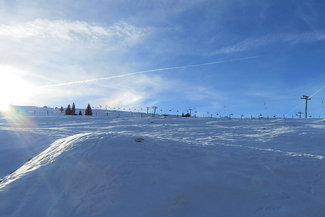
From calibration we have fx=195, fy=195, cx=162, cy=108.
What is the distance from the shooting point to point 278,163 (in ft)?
20.2

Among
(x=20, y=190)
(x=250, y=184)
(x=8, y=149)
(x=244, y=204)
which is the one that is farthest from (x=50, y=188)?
(x=8, y=149)

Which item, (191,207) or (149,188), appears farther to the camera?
(149,188)

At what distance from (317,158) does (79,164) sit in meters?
7.85

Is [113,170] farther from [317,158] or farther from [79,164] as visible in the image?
[317,158]

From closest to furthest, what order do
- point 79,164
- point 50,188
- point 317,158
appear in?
1. point 50,188
2. point 79,164
3. point 317,158

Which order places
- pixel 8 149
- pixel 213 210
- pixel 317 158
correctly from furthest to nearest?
pixel 8 149
pixel 317 158
pixel 213 210

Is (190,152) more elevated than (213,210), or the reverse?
(190,152)

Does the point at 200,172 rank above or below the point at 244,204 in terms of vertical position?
→ above

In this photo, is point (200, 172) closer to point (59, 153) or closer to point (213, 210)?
point (213, 210)

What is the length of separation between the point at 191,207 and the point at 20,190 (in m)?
4.48

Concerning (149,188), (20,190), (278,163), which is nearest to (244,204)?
(149,188)

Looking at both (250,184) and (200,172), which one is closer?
(250,184)

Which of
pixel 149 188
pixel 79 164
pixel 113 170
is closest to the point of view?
pixel 149 188

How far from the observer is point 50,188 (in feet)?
16.8
